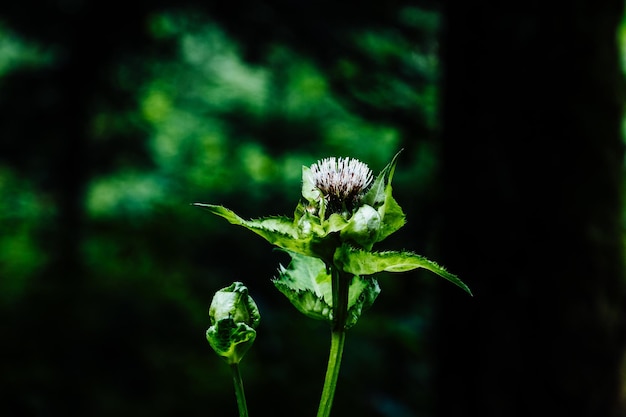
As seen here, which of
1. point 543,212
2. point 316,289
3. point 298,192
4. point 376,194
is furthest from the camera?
point 298,192

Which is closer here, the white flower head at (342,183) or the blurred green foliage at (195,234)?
the white flower head at (342,183)

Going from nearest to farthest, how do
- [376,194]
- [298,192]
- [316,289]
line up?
[376,194] → [316,289] → [298,192]

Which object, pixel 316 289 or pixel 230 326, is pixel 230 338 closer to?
pixel 230 326

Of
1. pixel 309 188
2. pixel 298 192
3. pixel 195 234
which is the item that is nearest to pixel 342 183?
pixel 309 188

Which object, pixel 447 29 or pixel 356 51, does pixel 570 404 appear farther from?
pixel 356 51

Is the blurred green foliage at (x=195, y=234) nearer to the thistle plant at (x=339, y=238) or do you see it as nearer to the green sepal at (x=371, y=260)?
the thistle plant at (x=339, y=238)

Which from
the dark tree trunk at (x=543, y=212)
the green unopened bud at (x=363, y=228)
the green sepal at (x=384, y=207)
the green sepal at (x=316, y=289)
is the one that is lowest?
the green sepal at (x=316, y=289)

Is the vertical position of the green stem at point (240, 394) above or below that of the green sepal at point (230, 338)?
below

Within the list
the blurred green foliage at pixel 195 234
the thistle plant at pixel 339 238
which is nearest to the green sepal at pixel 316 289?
the thistle plant at pixel 339 238
